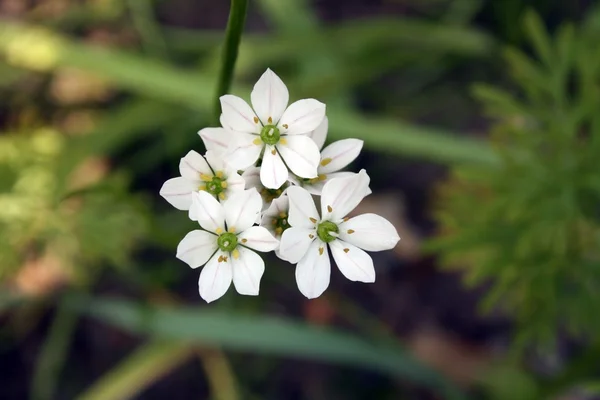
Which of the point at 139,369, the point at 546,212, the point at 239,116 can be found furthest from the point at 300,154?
the point at 139,369

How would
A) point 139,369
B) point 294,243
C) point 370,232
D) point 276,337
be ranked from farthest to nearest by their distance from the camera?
point 139,369 < point 276,337 < point 370,232 < point 294,243

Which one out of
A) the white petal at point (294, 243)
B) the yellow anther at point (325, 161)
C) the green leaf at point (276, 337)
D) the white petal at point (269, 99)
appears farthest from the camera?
the green leaf at point (276, 337)

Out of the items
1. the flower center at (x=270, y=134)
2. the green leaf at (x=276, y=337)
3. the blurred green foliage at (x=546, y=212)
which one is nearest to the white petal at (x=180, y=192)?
the flower center at (x=270, y=134)

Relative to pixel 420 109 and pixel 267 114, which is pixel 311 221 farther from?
pixel 420 109

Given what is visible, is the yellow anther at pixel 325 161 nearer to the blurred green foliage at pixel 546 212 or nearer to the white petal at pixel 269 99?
the white petal at pixel 269 99

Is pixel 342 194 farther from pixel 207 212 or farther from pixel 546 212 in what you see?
pixel 546 212

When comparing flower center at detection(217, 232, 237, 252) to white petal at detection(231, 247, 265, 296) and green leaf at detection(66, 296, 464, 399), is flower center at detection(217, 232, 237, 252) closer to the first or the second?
white petal at detection(231, 247, 265, 296)

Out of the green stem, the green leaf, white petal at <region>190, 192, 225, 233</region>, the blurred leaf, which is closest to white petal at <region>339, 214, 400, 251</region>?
white petal at <region>190, 192, 225, 233</region>
